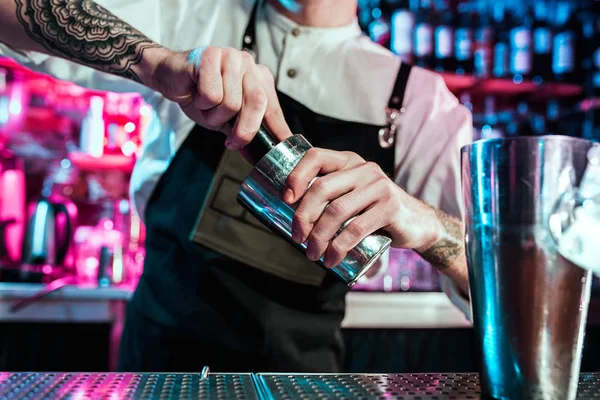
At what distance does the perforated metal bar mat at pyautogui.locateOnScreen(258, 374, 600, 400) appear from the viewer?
52 centimetres

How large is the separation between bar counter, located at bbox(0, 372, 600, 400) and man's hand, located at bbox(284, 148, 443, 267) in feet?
0.41

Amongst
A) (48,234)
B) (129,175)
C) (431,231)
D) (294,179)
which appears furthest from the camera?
(129,175)

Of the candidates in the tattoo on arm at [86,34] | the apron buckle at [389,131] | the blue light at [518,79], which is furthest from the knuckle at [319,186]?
the blue light at [518,79]

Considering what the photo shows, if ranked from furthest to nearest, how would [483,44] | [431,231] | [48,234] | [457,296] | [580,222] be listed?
[483,44], [48,234], [457,296], [431,231], [580,222]

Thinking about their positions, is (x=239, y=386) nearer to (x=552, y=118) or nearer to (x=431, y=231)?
(x=431, y=231)

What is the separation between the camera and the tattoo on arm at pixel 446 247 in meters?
0.83

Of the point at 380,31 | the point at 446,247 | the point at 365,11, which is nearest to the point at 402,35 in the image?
the point at 380,31

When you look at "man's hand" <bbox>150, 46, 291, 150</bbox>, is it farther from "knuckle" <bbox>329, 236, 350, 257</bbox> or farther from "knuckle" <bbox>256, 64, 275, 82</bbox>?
"knuckle" <bbox>329, 236, 350, 257</bbox>

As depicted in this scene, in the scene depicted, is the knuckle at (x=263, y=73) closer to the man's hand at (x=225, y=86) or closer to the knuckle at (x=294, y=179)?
the man's hand at (x=225, y=86)

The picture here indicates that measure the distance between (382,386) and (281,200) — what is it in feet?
0.68

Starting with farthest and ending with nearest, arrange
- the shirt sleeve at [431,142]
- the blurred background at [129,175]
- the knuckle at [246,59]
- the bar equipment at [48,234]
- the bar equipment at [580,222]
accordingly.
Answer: the bar equipment at [48,234] < the blurred background at [129,175] < the shirt sleeve at [431,142] < the knuckle at [246,59] < the bar equipment at [580,222]

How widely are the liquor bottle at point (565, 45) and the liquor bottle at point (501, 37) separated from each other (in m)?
0.26

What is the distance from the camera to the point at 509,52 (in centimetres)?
316

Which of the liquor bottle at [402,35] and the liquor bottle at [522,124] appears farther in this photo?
the liquor bottle at [522,124]
